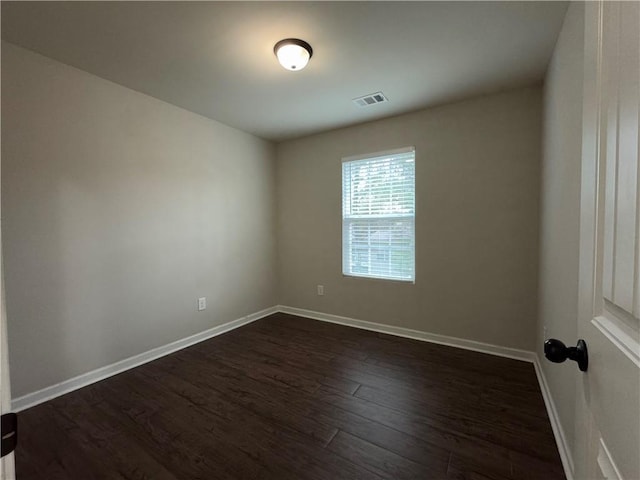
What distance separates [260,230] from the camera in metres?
3.76

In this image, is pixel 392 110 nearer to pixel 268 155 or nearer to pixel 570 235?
pixel 268 155

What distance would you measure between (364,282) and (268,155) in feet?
7.19

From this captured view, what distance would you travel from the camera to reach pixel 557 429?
5.08 feet

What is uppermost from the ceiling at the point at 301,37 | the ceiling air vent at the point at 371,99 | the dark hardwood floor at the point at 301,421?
the ceiling air vent at the point at 371,99

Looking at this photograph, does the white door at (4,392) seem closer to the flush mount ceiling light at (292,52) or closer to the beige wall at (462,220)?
the flush mount ceiling light at (292,52)

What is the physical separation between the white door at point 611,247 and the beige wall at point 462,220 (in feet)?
6.93

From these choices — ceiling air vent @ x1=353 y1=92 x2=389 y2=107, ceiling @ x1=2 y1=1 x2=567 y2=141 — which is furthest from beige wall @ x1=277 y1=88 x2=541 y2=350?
ceiling air vent @ x1=353 y1=92 x2=389 y2=107

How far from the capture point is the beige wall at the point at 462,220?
2428mm

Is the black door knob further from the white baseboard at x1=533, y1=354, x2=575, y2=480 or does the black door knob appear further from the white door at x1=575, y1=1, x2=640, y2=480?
the white baseboard at x1=533, y1=354, x2=575, y2=480

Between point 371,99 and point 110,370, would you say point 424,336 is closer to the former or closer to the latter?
point 371,99

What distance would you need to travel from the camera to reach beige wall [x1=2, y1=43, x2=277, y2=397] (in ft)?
6.15

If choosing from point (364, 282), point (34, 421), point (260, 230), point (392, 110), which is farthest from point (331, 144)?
point (34, 421)

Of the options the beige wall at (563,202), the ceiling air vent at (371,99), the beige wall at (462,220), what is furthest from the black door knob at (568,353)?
the ceiling air vent at (371,99)

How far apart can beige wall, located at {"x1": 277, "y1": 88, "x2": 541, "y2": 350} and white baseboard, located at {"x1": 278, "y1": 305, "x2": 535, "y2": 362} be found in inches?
2.2
